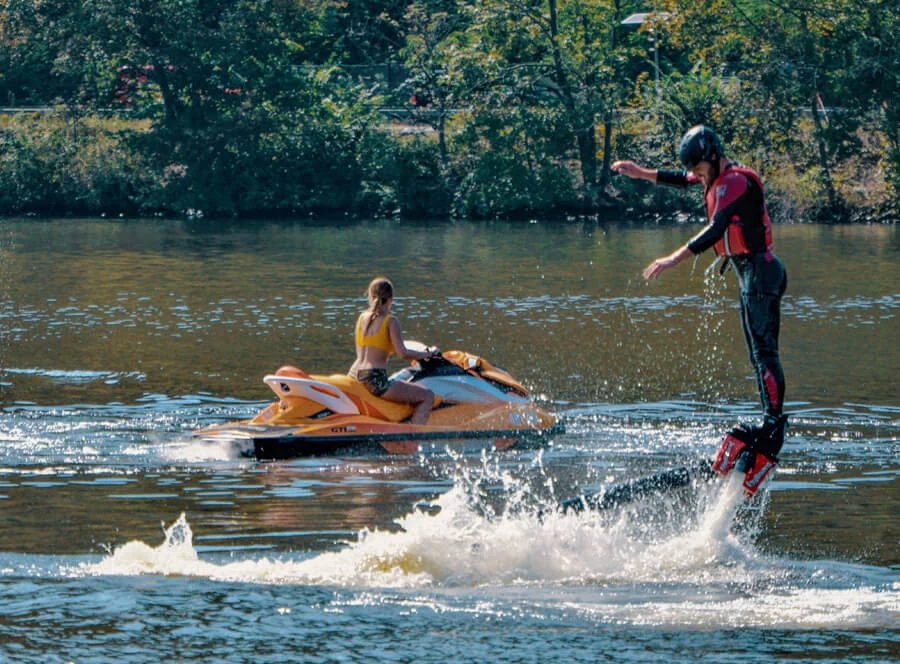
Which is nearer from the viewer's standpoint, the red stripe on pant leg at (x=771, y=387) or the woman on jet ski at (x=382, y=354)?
the red stripe on pant leg at (x=771, y=387)

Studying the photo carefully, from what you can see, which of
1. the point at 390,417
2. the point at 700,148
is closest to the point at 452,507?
the point at 700,148

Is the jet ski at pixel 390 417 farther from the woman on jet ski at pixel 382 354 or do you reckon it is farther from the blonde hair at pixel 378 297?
the blonde hair at pixel 378 297

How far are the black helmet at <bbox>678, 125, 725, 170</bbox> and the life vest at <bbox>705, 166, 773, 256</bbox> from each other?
0.13 metres

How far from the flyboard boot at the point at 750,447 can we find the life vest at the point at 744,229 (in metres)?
1.03

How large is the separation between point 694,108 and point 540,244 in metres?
10.8

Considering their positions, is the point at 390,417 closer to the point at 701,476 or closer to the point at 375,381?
the point at 375,381

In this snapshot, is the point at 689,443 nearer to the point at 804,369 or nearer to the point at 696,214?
the point at 804,369

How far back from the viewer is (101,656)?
703 centimetres

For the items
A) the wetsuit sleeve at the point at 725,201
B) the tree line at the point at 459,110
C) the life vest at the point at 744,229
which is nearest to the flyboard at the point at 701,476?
the life vest at the point at 744,229

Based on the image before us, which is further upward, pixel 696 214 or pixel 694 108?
pixel 694 108

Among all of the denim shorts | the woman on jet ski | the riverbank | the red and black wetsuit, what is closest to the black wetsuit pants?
the red and black wetsuit

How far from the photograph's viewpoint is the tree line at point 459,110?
43.3 metres

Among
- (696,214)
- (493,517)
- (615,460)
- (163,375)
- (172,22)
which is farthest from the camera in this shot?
(172,22)

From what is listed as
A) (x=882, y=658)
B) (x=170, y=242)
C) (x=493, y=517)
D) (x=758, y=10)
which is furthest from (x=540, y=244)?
(x=882, y=658)
